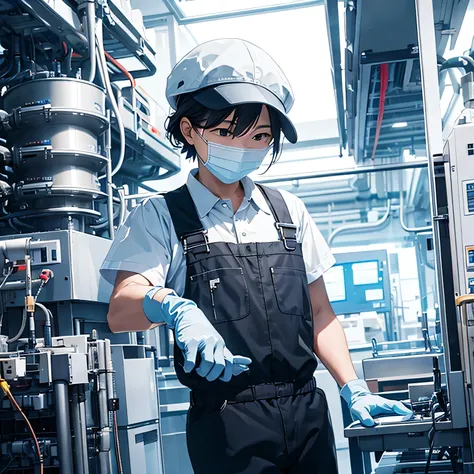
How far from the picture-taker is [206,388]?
56.3 inches

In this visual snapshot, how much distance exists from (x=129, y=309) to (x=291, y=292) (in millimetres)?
334

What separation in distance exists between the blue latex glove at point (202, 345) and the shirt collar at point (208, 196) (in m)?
0.28

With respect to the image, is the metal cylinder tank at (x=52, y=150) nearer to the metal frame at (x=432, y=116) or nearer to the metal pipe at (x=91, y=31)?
the metal pipe at (x=91, y=31)

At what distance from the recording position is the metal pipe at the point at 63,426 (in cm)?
284

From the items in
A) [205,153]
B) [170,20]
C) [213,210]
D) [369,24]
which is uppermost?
[170,20]

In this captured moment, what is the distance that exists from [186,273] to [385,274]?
21.8 ft

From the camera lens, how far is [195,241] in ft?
4.91

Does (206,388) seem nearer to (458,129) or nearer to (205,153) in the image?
(205,153)

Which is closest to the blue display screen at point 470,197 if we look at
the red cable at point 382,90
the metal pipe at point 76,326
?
the metal pipe at point 76,326

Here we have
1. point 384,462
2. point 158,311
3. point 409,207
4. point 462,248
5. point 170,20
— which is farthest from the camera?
point 409,207

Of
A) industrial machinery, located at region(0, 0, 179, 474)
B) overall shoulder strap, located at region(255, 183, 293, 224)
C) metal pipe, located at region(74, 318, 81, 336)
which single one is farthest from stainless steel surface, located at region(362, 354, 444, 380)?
overall shoulder strap, located at region(255, 183, 293, 224)

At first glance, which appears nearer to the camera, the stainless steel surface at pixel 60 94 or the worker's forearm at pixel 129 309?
the worker's forearm at pixel 129 309

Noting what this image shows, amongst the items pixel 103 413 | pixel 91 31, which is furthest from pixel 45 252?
pixel 91 31

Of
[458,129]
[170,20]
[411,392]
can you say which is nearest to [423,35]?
[458,129]
